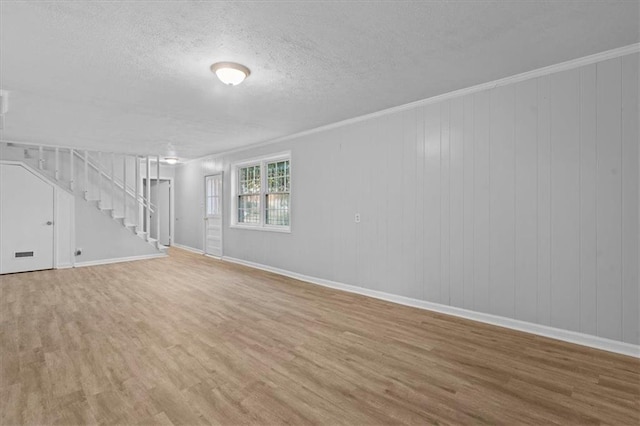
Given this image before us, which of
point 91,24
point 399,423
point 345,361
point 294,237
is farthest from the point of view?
point 294,237

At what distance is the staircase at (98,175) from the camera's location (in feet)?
21.0

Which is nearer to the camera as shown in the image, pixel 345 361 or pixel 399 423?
pixel 399 423

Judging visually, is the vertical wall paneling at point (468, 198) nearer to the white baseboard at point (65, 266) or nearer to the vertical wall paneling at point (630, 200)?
the vertical wall paneling at point (630, 200)

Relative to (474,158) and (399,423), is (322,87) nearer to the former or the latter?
(474,158)

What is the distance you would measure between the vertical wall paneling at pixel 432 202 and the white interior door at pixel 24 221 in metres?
7.46

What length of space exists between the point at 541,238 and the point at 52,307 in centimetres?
590

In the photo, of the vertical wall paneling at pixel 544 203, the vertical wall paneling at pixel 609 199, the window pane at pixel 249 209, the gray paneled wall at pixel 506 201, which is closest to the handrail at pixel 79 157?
the window pane at pixel 249 209

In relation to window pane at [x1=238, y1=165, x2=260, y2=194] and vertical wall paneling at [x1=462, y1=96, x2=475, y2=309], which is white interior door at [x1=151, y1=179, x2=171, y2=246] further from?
vertical wall paneling at [x1=462, y1=96, x2=475, y2=309]

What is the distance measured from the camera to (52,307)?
13.0ft

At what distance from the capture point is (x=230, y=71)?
2.81 metres

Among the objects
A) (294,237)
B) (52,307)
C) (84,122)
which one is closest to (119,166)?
(84,122)

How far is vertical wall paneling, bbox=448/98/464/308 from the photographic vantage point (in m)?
3.58

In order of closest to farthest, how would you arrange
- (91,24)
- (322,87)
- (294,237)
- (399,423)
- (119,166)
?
(399,423)
(91,24)
(322,87)
(294,237)
(119,166)

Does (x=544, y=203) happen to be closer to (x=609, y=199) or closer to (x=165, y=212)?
(x=609, y=199)
